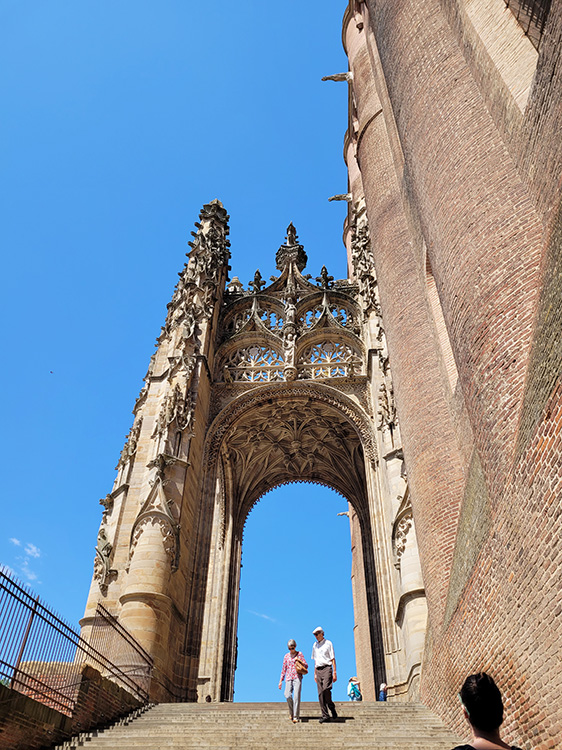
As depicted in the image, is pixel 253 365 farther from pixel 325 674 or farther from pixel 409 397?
pixel 325 674

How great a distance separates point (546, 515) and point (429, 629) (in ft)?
14.9

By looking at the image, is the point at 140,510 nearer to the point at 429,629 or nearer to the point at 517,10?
the point at 429,629

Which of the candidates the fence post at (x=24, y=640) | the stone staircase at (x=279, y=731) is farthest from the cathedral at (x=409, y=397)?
the fence post at (x=24, y=640)

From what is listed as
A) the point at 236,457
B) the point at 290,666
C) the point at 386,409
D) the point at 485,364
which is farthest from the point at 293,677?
the point at 236,457

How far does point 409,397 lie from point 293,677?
17.6 feet

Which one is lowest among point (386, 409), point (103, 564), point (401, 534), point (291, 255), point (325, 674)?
point (325, 674)

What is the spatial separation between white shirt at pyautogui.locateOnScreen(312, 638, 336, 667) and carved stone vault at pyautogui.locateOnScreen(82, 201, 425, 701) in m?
3.52

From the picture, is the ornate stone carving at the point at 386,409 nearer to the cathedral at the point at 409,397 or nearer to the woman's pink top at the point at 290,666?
the cathedral at the point at 409,397

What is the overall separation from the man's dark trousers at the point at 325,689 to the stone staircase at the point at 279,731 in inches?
6.5

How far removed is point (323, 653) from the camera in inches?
281

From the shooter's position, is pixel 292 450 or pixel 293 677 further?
pixel 292 450

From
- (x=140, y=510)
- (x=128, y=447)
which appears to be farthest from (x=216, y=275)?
(x=140, y=510)

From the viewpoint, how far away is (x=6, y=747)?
4984 mm

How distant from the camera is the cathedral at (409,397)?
4824 millimetres
